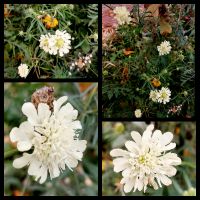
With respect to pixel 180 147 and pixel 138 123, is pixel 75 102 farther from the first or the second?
pixel 180 147

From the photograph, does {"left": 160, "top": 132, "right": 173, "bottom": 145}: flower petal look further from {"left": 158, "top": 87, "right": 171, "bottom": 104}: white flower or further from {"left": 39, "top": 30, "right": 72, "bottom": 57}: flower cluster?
{"left": 39, "top": 30, "right": 72, "bottom": 57}: flower cluster

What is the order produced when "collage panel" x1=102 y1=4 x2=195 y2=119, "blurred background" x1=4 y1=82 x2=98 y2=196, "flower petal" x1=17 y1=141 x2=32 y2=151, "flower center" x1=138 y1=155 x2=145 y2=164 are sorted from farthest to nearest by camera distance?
"blurred background" x1=4 y1=82 x2=98 y2=196 → "collage panel" x1=102 y1=4 x2=195 y2=119 → "flower center" x1=138 y1=155 x2=145 y2=164 → "flower petal" x1=17 y1=141 x2=32 y2=151

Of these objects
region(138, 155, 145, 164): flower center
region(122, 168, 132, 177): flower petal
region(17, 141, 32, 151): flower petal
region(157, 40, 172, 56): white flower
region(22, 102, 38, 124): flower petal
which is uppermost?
region(157, 40, 172, 56): white flower

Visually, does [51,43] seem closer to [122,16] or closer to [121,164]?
[122,16]

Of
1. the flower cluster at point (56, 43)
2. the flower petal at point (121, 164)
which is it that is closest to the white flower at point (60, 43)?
the flower cluster at point (56, 43)

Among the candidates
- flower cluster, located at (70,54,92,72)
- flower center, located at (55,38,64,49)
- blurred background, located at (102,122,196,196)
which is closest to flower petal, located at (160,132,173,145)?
blurred background, located at (102,122,196,196)

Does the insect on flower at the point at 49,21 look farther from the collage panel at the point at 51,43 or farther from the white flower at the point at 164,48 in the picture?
the white flower at the point at 164,48

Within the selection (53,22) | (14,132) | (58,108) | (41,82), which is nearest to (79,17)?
(53,22)
